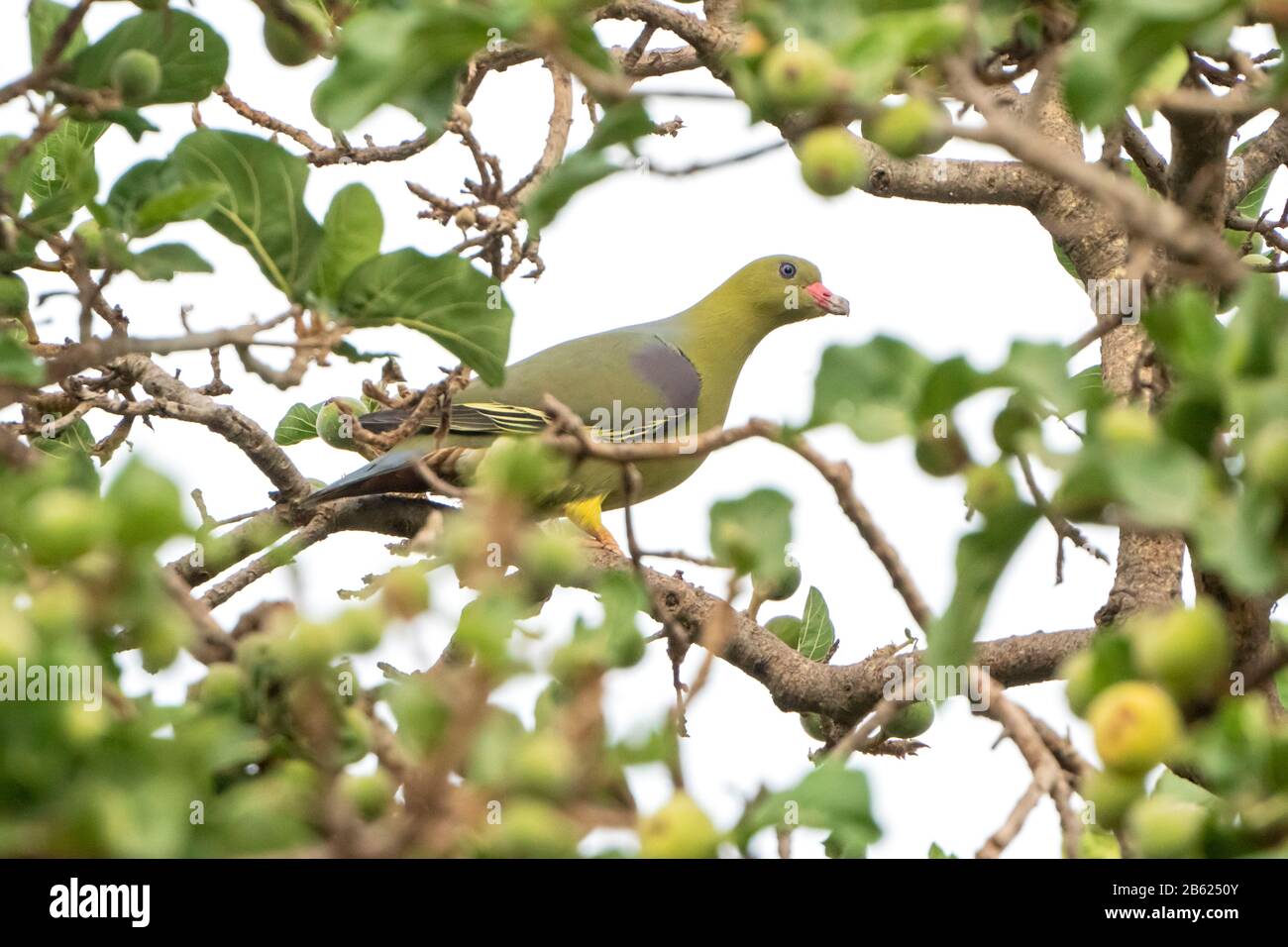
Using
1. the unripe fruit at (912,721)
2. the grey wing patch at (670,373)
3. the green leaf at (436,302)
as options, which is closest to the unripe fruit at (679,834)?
the green leaf at (436,302)

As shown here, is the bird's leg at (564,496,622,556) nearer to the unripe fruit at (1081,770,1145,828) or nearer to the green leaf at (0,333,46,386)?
the green leaf at (0,333,46,386)

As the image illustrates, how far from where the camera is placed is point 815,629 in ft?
9.47

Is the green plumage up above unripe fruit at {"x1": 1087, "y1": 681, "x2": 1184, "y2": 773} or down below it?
above

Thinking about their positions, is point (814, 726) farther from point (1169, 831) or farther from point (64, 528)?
point (64, 528)

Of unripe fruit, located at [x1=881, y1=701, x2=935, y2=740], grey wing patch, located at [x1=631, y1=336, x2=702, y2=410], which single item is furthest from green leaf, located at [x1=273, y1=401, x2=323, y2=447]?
grey wing patch, located at [x1=631, y1=336, x2=702, y2=410]

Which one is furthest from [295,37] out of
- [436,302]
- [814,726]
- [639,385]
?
[639,385]

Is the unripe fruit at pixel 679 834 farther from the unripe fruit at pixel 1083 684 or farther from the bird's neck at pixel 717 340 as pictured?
the bird's neck at pixel 717 340

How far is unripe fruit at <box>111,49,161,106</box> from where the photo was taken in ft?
4.77

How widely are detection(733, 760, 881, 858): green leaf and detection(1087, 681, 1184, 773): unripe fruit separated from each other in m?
0.17

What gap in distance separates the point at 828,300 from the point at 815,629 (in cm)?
219

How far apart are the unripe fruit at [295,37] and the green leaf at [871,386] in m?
0.83

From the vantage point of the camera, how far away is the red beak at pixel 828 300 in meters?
4.87

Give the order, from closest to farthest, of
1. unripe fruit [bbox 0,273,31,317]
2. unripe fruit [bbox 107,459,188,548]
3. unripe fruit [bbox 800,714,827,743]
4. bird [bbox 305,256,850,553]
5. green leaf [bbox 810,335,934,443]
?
unripe fruit [bbox 107,459,188,548] < green leaf [bbox 810,335,934,443] < unripe fruit [bbox 0,273,31,317] < unripe fruit [bbox 800,714,827,743] < bird [bbox 305,256,850,553]
